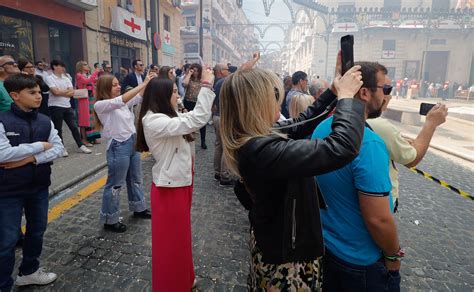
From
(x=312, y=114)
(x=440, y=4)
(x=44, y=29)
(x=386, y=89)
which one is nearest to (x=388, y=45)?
(x=440, y=4)

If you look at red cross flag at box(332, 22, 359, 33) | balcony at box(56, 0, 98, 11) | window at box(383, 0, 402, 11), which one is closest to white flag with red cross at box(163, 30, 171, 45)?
balcony at box(56, 0, 98, 11)

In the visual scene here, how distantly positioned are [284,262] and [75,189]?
4456mm

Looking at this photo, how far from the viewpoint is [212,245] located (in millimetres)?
3412

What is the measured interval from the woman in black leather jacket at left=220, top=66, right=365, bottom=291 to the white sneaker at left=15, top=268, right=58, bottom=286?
7.00 feet

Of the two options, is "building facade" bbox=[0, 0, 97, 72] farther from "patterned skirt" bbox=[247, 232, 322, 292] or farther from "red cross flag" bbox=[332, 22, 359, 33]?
"red cross flag" bbox=[332, 22, 359, 33]

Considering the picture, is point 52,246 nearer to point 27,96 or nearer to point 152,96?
point 27,96

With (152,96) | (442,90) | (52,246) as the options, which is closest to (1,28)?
(52,246)

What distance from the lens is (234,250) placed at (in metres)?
3.33

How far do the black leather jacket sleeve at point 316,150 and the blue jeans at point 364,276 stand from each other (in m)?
0.68

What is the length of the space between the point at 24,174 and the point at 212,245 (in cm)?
190

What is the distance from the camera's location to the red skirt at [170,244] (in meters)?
2.51

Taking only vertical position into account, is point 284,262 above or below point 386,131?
below

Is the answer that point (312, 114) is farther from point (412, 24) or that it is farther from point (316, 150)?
point (412, 24)

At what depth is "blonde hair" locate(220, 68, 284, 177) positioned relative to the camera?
1.39 metres
